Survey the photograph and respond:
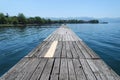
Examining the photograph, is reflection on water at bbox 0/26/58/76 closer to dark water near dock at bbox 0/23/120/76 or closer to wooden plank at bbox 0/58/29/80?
dark water near dock at bbox 0/23/120/76

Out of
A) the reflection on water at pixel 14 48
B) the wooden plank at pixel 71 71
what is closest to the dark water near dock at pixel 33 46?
the reflection on water at pixel 14 48

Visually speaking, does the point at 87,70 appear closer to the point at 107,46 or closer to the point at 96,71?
the point at 96,71

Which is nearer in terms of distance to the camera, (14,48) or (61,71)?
(61,71)

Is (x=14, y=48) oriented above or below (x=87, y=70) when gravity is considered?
below

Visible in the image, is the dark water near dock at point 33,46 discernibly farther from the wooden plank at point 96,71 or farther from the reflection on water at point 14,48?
the wooden plank at point 96,71

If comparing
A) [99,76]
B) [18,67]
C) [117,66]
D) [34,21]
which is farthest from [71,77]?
[34,21]

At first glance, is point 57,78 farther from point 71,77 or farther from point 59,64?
point 59,64

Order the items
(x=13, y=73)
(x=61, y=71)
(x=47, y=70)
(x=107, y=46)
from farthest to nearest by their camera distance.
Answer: (x=107, y=46), (x=47, y=70), (x=61, y=71), (x=13, y=73)

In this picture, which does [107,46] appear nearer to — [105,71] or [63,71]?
[105,71]

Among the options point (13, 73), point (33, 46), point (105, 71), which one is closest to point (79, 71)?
point (105, 71)

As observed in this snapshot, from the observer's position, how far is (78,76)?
4.83m

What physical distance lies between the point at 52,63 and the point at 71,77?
165 centimetres

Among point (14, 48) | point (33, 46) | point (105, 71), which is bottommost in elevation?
point (33, 46)

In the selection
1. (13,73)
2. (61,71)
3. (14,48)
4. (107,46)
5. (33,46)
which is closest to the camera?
(13,73)
